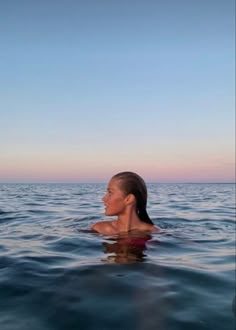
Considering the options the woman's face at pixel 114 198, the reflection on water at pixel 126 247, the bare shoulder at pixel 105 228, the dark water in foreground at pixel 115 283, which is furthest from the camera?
the bare shoulder at pixel 105 228

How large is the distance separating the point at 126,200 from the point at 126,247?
3.91 ft

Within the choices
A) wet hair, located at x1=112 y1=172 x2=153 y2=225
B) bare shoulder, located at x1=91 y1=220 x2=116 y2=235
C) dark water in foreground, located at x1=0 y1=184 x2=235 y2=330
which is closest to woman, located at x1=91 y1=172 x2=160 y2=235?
wet hair, located at x1=112 y1=172 x2=153 y2=225

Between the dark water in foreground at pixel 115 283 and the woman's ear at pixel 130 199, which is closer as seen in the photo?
the dark water in foreground at pixel 115 283

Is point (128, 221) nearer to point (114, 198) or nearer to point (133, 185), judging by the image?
point (114, 198)

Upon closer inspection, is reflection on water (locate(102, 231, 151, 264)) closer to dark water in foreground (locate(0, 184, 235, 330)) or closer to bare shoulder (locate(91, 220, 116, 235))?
dark water in foreground (locate(0, 184, 235, 330))

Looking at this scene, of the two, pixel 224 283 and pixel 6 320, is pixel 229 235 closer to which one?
pixel 224 283

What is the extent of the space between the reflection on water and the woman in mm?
236

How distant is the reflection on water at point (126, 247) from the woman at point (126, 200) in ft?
0.77

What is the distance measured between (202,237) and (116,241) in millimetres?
2503

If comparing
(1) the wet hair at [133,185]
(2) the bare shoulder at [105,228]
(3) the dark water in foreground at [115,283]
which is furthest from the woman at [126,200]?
(3) the dark water in foreground at [115,283]

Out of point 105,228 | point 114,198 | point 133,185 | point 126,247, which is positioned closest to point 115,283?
point 126,247

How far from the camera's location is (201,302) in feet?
13.4

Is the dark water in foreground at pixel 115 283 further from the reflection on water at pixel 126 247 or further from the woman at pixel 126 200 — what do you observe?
the woman at pixel 126 200

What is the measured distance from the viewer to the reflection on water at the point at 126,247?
19.7 ft
